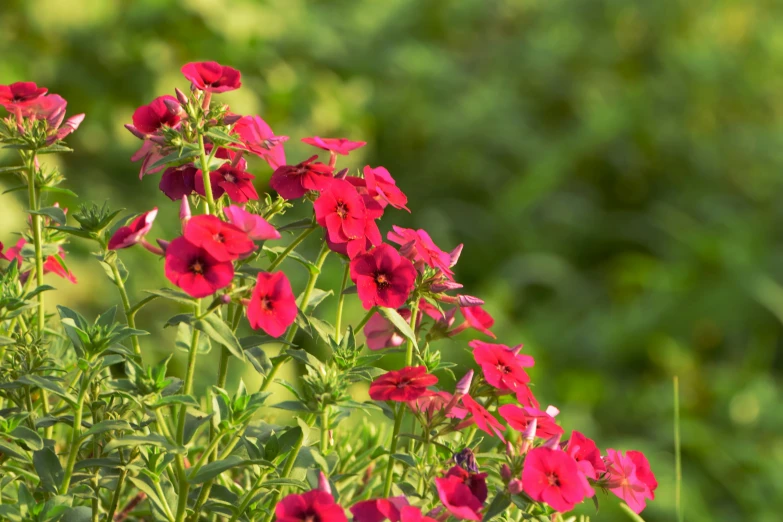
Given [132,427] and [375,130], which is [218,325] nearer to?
[132,427]

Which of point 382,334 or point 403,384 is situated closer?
point 403,384

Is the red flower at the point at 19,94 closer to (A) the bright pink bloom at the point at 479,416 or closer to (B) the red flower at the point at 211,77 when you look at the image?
(B) the red flower at the point at 211,77

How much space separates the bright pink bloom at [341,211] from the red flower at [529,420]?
→ 22cm

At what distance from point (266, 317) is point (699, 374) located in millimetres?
2241

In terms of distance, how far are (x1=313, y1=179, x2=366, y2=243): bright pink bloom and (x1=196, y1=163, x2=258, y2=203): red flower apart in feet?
0.33

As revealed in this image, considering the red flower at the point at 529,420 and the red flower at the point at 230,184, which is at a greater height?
the red flower at the point at 230,184

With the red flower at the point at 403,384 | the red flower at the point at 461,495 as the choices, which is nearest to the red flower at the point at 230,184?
the red flower at the point at 403,384

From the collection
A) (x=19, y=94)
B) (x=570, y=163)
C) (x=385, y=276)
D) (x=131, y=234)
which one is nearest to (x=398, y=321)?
(x=385, y=276)

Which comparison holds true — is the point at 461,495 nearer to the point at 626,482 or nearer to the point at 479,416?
the point at 479,416

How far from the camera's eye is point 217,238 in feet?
2.42

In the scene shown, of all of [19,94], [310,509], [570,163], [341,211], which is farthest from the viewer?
[570,163]

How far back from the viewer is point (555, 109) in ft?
12.3

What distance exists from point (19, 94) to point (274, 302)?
382 millimetres

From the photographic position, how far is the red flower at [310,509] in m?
0.70
